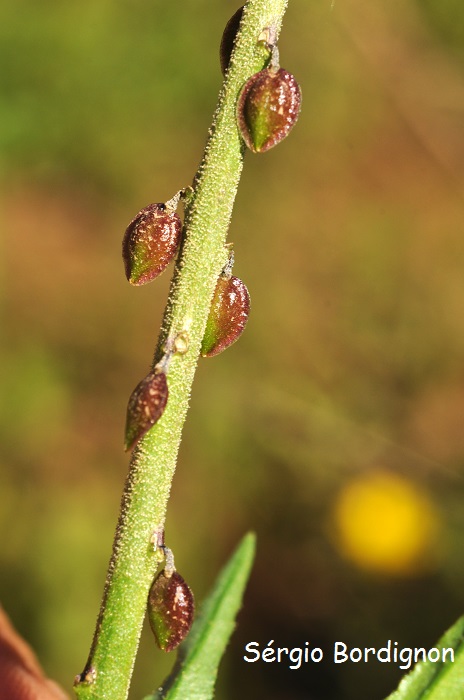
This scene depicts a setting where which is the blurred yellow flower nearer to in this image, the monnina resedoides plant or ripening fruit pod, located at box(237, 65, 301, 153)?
the monnina resedoides plant

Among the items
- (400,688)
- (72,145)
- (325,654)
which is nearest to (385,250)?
(72,145)

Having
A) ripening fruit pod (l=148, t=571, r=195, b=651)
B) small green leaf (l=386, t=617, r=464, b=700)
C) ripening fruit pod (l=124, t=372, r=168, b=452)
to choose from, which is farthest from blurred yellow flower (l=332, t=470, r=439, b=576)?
ripening fruit pod (l=124, t=372, r=168, b=452)

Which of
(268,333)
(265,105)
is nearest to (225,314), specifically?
(265,105)

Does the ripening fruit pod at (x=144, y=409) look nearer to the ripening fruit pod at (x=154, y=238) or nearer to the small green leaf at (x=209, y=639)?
the ripening fruit pod at (x=154, y=238)

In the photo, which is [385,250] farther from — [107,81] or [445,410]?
[107,81]

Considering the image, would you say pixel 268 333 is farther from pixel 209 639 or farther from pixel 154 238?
pixel 154 238
